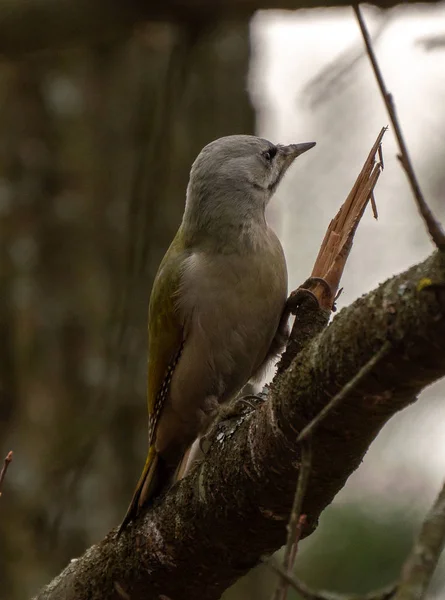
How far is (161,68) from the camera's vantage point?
626cm

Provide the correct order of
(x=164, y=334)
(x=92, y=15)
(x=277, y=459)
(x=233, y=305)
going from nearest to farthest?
(x=92, y=15) → (x=277, y=459) → (x=233, y=305) → (x=164, y=334)

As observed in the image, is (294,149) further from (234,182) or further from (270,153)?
(234,182)

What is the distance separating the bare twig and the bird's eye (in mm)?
3451

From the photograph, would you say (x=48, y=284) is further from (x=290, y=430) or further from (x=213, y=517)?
(x=290, y=430)

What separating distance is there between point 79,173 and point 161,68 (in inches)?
36.5

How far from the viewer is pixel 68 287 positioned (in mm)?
5859

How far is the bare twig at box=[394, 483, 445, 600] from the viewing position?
1.59 metres

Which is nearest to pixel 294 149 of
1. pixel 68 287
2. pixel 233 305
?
pixel 233 305

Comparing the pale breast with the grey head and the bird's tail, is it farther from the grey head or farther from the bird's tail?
the bird's tail

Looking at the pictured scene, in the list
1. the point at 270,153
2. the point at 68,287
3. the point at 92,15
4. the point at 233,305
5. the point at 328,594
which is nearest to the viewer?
the point at 92,15

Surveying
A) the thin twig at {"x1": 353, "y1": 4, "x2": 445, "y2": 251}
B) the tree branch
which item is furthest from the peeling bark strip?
the tree branch

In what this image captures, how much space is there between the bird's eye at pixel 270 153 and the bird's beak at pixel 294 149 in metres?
0.06

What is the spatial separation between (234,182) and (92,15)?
10.3ft

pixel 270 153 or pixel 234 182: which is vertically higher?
pixel 270 153
